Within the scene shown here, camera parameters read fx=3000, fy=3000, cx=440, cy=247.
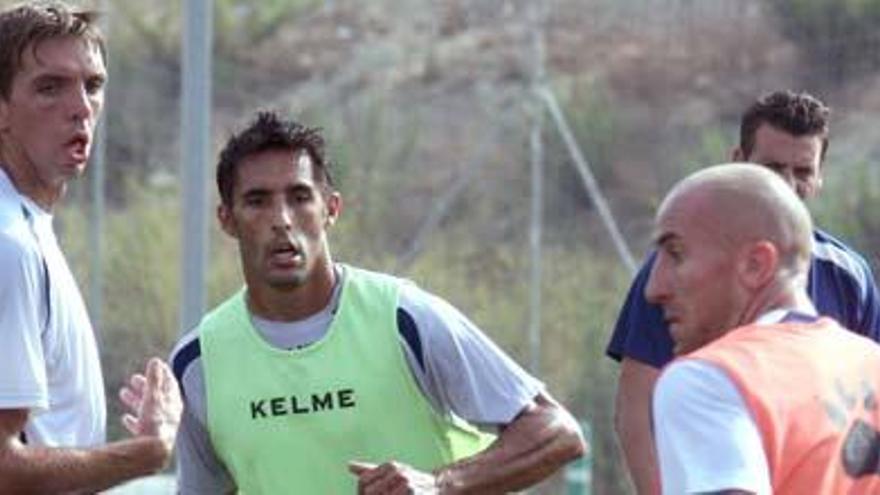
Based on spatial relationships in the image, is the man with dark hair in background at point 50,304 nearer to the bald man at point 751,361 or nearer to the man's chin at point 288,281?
the man's chin at point 288,281

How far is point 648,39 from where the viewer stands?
17469 millimetres

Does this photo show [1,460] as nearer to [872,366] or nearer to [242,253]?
[242,253]

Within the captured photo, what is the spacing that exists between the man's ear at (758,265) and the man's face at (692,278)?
0.02 metres

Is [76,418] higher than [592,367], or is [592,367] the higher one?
[76,418]

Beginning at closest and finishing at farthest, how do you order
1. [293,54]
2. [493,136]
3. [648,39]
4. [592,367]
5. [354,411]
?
[354,411], [592,367], [493,136], [648,39], [293,54]

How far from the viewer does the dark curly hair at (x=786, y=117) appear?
7.96 metres

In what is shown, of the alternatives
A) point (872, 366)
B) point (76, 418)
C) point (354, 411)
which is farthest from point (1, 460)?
point (872, 366)

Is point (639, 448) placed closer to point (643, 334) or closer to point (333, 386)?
point (643, 334)

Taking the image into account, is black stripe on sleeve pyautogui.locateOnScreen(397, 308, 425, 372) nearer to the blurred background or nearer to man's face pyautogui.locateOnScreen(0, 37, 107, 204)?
man's face pyautogui.locateOnScreen(0, 37, 107, 204)

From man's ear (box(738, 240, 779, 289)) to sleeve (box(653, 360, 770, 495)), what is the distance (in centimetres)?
23

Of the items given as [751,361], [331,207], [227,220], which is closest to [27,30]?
[227,220]

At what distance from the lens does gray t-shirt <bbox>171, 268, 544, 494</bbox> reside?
6.85 m

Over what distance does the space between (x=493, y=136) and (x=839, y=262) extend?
8.66 metres

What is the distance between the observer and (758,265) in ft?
17.0
